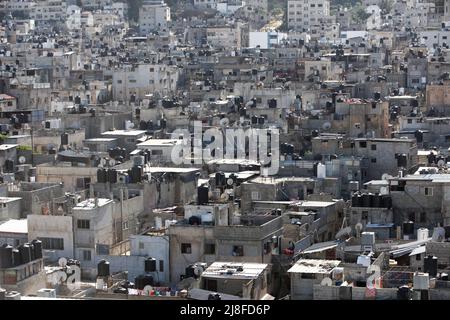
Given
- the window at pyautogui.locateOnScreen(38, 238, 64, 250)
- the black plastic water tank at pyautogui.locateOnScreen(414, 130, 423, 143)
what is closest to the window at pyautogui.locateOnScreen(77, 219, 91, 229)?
the window at pyautogui.locateOnScreen(38, 238, 64, 250)

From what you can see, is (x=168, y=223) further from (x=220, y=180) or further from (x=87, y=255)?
(x=220, y=180)

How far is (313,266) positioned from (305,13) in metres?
101

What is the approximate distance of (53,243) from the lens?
1133 inches

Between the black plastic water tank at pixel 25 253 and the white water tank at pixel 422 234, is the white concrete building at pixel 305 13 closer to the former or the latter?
the white water tank at pixel 422 234

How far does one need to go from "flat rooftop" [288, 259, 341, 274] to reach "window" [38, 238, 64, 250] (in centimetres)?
658

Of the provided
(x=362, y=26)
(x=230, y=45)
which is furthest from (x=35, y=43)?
(x=362, y=26)

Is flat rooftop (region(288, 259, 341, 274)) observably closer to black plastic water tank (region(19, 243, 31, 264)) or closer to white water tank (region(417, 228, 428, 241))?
white water tank (region(417, 228, 428, 241))

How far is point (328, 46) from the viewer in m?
92.8

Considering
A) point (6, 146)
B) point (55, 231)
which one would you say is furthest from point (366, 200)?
point (6, 146)

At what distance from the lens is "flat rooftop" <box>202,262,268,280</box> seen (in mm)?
23531

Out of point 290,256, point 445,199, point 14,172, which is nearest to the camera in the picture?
point 290,256

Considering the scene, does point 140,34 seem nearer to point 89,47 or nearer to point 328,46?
point 89,47
